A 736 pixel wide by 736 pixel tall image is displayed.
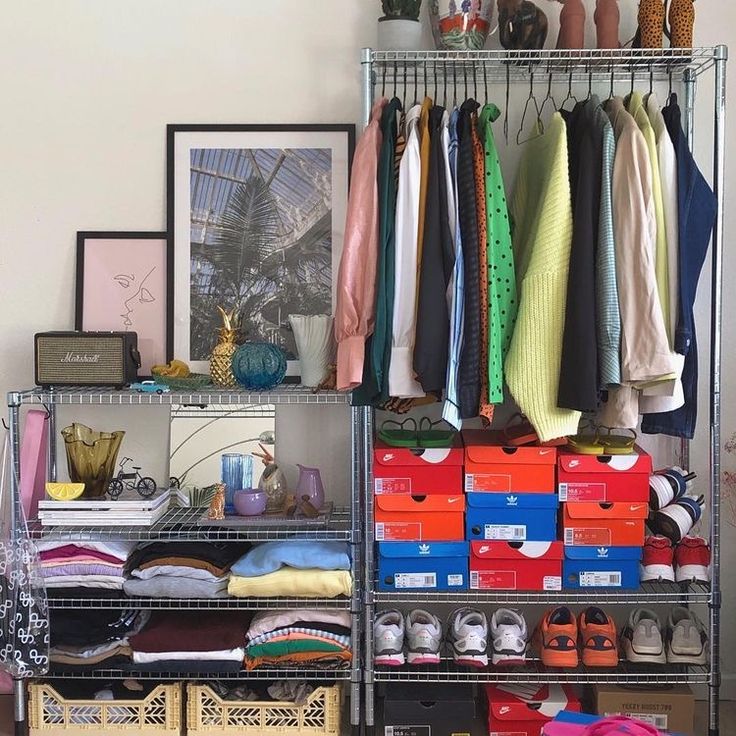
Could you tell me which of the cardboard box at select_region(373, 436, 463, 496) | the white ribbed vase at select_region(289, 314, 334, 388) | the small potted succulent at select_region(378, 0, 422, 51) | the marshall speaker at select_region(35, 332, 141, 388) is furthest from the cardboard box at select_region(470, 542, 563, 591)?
the small potted succulent at select_region(378, 0, 422, 51)

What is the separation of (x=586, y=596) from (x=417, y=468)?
Result: 0.61m

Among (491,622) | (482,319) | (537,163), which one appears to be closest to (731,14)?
(537,163)

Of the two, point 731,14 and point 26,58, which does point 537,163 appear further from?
point 26,58

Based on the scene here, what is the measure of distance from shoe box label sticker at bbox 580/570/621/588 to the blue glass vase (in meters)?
1.07

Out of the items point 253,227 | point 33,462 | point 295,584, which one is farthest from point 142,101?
point 295,584

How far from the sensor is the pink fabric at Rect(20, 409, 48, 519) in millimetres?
2992

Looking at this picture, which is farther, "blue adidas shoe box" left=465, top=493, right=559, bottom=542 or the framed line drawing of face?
the framed line drawing of face

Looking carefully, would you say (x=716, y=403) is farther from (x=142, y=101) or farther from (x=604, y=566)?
(x=142, y=101)

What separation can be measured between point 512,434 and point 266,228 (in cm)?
102

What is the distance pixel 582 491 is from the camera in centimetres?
280

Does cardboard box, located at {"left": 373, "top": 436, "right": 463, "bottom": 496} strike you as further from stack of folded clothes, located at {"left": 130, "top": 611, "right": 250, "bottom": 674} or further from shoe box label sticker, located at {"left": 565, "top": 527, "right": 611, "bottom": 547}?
stack of folded clothes, located at {"left": 130, "top": 611, "right": 250, "bottom": 674}

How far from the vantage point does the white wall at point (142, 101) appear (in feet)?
10.1

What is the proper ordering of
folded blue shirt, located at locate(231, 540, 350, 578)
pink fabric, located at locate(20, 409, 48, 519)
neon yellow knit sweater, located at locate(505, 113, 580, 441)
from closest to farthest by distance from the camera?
neon yellow knit sweater, located at locate(505, 113, 580, 441)
folded blue shirt, located at locate(231, 540, 350, 578)
pink fabric, located at locate(20, 409, 48, 519)

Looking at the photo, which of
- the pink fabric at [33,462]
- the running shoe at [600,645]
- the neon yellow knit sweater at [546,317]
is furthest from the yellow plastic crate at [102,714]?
the neon yellow knit sweater at [546,317]
